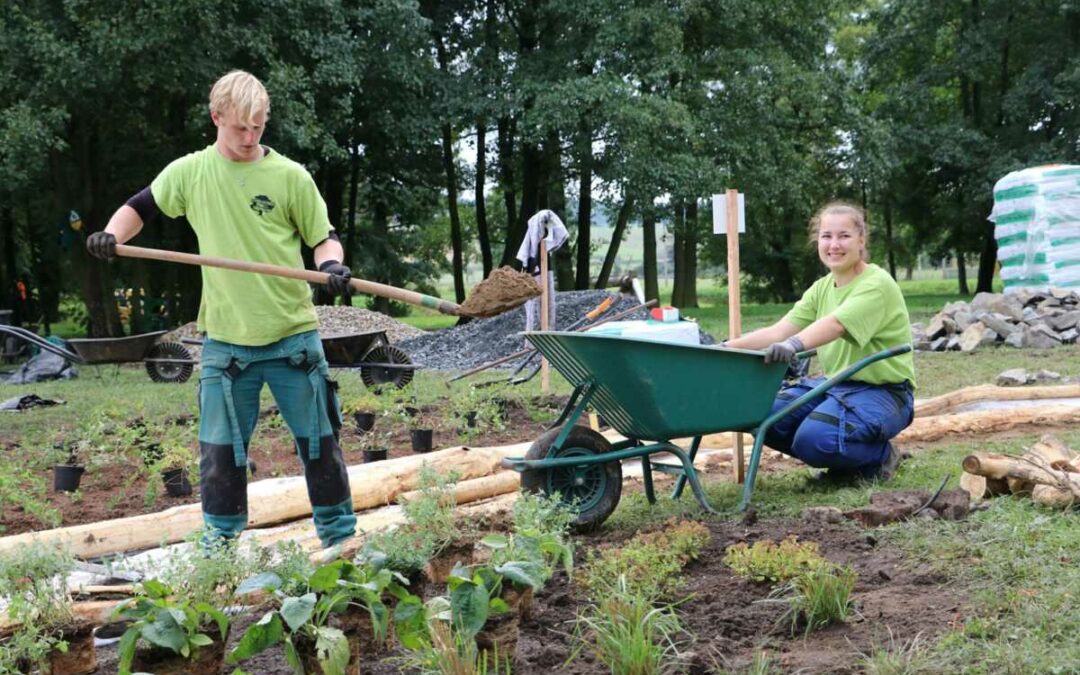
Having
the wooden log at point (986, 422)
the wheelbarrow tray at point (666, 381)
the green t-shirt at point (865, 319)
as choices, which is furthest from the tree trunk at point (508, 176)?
the wheelbarrow tray at point (666, 381)

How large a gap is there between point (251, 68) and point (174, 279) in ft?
18.7

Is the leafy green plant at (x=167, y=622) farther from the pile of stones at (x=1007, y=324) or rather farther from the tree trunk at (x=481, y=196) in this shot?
the tree trunk at (x=481, y=196)

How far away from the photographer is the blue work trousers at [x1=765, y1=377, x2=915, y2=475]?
459 cm

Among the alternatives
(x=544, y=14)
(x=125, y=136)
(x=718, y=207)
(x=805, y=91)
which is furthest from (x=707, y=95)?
(x=718, y=207)

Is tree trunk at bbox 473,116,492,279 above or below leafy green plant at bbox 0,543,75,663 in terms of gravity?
above

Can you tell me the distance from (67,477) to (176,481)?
583mm

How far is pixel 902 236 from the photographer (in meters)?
40.0

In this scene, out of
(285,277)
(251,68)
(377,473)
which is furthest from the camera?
(251,68)

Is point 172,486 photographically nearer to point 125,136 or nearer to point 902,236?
point 125,136

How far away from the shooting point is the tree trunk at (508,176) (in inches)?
957

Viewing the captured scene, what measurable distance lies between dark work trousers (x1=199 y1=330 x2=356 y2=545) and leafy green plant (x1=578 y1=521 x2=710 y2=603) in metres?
0.93

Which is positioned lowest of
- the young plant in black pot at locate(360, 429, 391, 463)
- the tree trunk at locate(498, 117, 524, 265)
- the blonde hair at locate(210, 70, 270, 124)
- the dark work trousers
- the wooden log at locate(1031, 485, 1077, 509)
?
the young plant in black pot at locate(360, 429, 391, 463)

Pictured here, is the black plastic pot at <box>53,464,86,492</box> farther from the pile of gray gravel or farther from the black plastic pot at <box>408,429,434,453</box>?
the pile of gray gravel

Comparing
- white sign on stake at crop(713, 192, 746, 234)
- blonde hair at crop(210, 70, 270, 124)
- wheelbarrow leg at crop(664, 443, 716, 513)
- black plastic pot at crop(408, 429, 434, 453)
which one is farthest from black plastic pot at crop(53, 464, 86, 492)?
white sign on stake at crop(713, 192, 746, 234)
